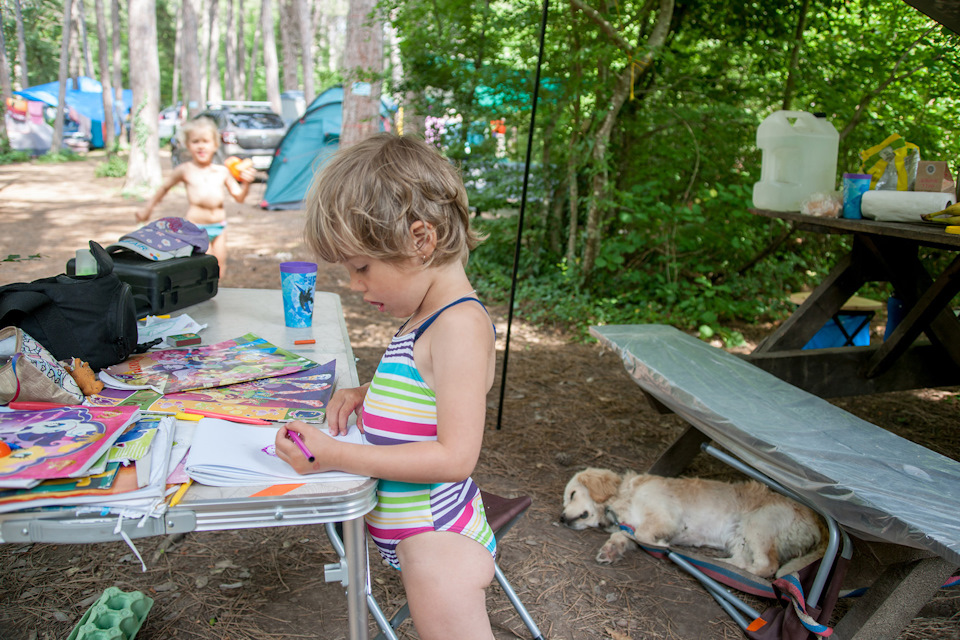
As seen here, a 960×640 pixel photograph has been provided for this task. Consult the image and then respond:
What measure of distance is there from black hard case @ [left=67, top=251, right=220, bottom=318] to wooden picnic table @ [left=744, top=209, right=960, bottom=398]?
2333 mm

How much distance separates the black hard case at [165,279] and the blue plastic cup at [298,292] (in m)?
0.41

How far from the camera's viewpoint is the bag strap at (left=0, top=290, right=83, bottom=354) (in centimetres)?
142

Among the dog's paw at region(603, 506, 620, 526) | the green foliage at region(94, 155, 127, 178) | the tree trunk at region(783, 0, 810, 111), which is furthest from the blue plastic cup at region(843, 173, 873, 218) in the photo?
the green foliage at region(94, 155, 127, 178)

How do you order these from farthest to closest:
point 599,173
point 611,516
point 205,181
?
point 599,173
point 205,181
point 611,516

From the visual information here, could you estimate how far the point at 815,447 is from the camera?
77.0 inches

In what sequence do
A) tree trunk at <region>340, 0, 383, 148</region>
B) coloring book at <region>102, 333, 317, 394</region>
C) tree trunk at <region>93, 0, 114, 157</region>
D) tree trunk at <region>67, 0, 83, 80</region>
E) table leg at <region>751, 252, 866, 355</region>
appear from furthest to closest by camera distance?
tree trunk at <region>93, 0, 114, 157</region>
tree trunk at <region>67, 0, 83, 80</region>
tree trunk at <region>340, 0, 383, 148</region>
table leg at <region>751, 252, 866, 355</region>
coloring book at <region>102, 333, 317, 394</region>

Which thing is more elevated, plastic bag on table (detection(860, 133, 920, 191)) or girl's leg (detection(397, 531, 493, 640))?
plastic bag on table (detection(860, 133, 920, 191))

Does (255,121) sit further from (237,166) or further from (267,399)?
(267,399)

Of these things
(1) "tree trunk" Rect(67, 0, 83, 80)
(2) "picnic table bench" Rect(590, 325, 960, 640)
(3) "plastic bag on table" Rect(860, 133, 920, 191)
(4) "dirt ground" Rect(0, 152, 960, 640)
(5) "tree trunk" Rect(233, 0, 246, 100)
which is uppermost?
(5) "tree trunk" Rect(233, 0, 246, 100)

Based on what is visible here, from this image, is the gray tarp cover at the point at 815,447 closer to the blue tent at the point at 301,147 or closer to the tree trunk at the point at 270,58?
the blue tent at the point at 301,147

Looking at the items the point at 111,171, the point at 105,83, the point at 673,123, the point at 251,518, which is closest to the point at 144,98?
the point at 111,171

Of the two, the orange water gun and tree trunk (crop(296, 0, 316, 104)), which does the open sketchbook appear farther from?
tree trunk (crop(296, 0, 316, 104))

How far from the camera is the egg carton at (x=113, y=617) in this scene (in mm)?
1653

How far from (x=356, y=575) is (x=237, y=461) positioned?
1.00ft
